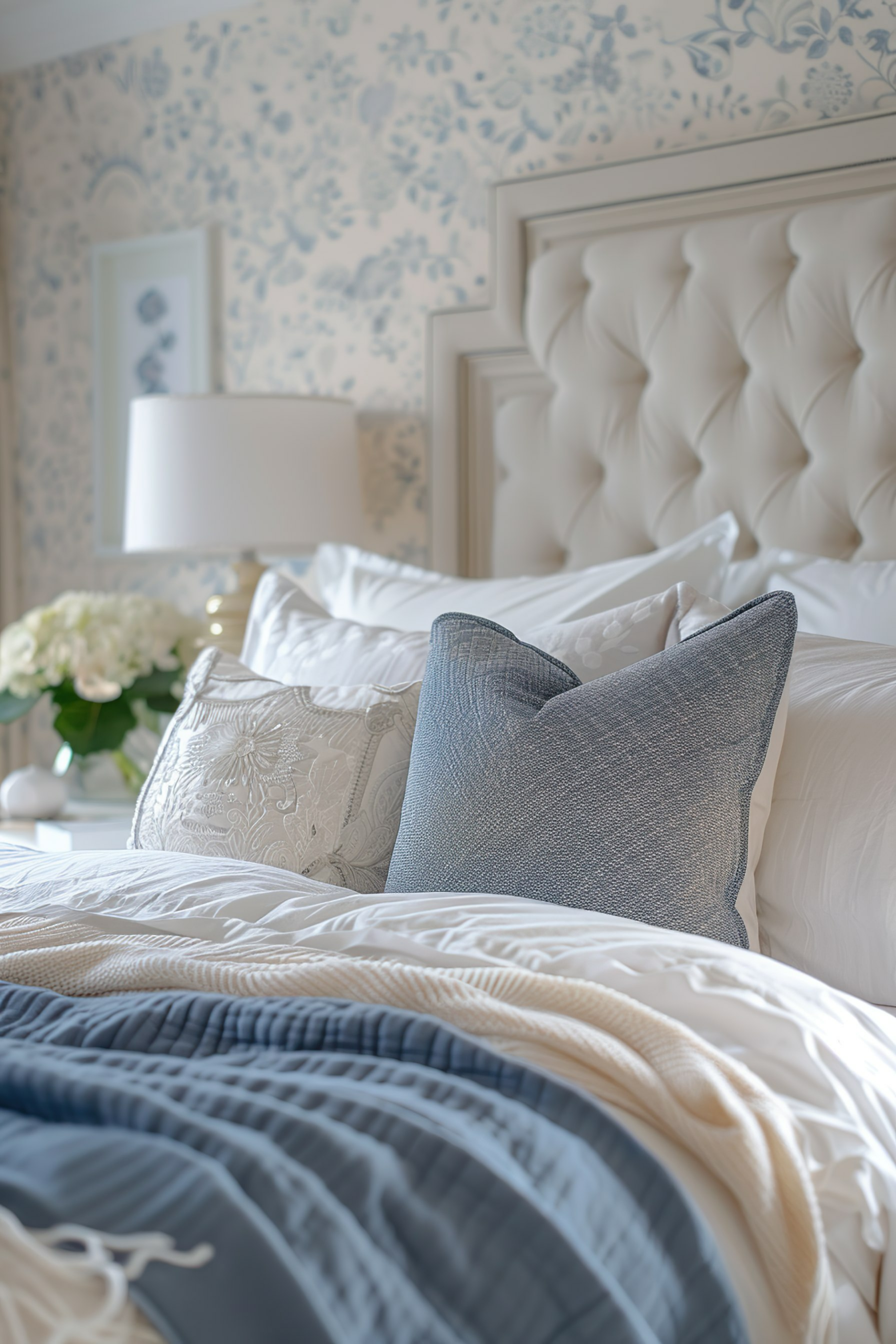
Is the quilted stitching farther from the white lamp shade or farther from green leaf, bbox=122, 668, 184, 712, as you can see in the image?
green leaf, bbox=122, 668, 184, 712

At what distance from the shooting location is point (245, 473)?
238 centimetres

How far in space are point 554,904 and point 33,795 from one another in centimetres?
157

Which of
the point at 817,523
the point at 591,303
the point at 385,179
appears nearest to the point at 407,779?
the point at 817,523

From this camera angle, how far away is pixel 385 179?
260 centimetres

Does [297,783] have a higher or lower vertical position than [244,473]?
lower

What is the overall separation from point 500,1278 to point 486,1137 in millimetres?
88

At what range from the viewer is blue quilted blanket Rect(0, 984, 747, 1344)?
63 centimetres

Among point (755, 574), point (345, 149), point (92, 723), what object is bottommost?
point (92, 723)

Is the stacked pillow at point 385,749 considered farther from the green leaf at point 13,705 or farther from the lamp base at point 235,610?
the green leaf at point 13,705

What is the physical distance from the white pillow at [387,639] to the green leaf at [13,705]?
812mm

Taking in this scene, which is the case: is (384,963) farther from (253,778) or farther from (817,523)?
(817,523)

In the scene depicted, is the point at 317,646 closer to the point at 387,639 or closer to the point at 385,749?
the point at 387,639

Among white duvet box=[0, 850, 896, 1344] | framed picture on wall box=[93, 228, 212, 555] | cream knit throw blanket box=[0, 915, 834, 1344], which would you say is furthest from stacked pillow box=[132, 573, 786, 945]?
framed picture on wall box=[93, 228, 212, 555]

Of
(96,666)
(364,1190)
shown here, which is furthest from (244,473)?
(364,1190)
